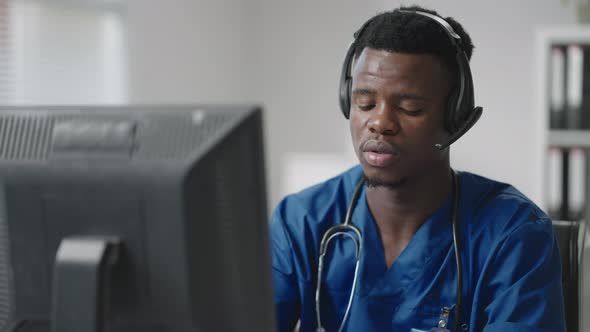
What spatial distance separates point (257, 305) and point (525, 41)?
9.24 ft

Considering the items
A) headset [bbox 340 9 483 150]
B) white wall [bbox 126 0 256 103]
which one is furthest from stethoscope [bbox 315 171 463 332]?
white wall [bbox 126 0 256 103]

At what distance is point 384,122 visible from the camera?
1.20 metres

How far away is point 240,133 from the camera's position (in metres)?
0.73

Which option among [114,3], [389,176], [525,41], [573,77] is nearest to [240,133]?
[389,176]

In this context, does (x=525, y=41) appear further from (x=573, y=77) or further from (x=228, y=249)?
(x=228, y=249)

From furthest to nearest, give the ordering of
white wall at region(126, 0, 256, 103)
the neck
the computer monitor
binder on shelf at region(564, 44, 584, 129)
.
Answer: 1. white wall at region(126, 0, 256, 103)
2. binder on shelf at region(564, 44, 584, 129)
3. the neck
4. the computer monitor

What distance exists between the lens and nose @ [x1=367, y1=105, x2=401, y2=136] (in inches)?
47.4

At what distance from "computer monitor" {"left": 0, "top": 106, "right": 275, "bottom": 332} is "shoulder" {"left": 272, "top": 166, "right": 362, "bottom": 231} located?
568 millimetres

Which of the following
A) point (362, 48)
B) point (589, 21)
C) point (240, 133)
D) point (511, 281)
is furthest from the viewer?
point (589, 21)

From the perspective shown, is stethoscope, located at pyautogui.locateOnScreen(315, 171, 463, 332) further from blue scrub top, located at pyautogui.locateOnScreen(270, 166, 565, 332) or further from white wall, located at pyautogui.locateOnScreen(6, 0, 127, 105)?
white wall, located at pyautogui.locateOnScreen(6, 0, 127, 105)

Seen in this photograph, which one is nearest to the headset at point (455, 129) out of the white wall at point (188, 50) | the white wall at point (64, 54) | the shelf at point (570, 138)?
the shelf at point (570, 138)

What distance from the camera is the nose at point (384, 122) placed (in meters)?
1.20

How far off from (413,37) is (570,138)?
64.5 inches

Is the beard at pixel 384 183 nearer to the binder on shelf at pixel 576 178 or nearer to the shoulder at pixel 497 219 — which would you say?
the shoulder at pixel 497 219
